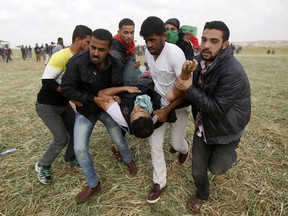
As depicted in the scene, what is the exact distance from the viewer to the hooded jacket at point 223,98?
2.24 m

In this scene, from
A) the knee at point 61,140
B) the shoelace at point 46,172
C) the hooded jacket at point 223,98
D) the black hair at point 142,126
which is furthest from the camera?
the shoelace at point 46,172

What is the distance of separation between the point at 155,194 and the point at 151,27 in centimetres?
219

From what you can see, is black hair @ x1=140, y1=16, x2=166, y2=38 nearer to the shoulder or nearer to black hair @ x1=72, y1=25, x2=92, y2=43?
the shoulder

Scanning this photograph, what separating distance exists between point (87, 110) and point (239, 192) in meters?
2.45

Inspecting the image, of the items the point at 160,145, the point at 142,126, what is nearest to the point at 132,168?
the point at 160,145

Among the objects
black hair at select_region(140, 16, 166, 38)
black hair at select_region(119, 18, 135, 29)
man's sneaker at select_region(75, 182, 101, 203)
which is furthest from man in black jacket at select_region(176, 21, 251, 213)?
black hair at select_region(119, 18, 135, 29)

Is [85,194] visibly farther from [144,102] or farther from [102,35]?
[102,35]

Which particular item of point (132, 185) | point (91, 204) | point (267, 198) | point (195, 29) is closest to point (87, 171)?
point (91, 204)

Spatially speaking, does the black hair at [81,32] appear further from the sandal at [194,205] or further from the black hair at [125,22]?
the sandal at [194,205]

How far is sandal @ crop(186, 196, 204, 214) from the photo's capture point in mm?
2907

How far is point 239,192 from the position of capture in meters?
3.24

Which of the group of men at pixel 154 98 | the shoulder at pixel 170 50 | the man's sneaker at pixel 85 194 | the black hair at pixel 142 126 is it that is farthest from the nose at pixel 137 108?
the man's sneaker at pixel 85 194

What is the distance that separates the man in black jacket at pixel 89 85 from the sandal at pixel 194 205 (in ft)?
4.11

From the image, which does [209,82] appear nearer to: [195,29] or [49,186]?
[195,29]
